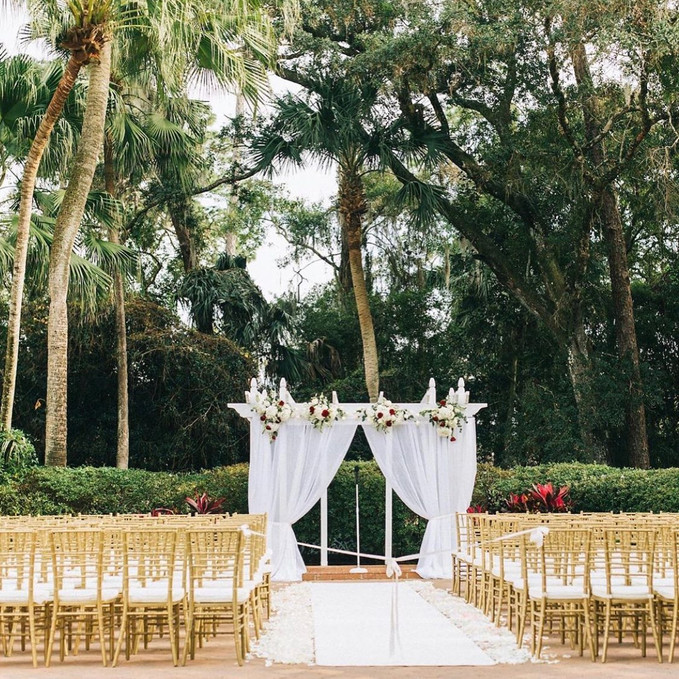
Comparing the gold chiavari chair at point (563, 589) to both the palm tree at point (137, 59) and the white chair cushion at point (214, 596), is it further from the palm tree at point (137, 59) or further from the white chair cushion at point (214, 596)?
the palm tree at point (137, 59)

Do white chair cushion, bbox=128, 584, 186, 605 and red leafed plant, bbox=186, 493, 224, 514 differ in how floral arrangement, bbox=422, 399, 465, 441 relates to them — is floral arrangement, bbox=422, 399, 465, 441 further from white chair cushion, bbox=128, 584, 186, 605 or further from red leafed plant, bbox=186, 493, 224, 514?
white chair cushion, bbox=128, 584, 186, 605

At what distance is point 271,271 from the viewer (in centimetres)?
2831

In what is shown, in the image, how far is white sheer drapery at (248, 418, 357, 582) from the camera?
537 inches

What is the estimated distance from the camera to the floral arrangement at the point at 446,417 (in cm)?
1373

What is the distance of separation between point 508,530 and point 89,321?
11726 mm

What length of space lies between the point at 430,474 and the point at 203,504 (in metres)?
3.13

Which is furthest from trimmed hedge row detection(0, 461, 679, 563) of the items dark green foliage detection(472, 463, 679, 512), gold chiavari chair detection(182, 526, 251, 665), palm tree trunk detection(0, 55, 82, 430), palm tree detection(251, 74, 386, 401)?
gold chiavari chair detection(182, 526, 251, 665)

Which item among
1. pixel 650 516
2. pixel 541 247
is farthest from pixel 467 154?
pixel 650 516

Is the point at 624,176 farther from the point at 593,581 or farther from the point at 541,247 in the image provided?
the point at 593,581

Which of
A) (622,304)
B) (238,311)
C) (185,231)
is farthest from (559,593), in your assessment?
(185,231)

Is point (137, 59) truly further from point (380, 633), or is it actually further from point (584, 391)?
point (584, 391)

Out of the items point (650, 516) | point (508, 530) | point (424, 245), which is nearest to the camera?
point (508, 530)

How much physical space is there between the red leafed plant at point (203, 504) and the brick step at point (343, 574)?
154cm

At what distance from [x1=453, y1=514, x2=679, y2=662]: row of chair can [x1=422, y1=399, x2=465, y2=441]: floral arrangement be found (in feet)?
15.0
